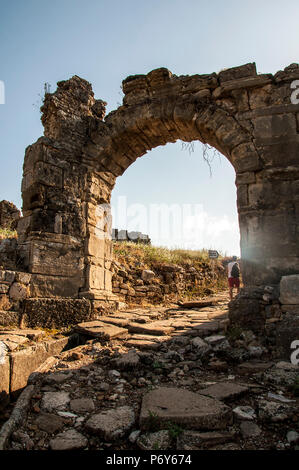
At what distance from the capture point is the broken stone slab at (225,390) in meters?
2.37

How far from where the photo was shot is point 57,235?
534 centimetres

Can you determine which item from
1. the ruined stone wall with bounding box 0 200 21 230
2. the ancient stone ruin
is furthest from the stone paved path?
the ruined stone wall with bounding box 0 200 21 230

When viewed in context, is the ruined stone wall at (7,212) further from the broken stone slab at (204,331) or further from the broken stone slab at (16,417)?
the broken stone slab at (16,417)

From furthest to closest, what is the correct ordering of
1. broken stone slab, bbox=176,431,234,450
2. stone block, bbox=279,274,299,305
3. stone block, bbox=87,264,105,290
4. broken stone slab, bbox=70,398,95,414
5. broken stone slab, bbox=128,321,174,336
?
stone block, bbox=87,264,105,290, broken stone slab, bbox=128,321,174,336, stone block, bbox=279,274,299,305, broken stone slab, bbox=70,398,95,414, broken stone slab, bbox=176,431,234,450

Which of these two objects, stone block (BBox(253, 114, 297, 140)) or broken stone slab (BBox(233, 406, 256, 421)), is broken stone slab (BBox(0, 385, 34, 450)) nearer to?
broken stone slab (BBox(233, 406, 256, 421))

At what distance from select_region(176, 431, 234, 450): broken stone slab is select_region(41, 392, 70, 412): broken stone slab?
99 cm

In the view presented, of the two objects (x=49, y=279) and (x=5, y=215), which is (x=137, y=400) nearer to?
(x=49, y=279)

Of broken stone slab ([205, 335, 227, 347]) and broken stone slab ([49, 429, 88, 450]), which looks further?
broken stone slab ([205, 335, 227, 347])

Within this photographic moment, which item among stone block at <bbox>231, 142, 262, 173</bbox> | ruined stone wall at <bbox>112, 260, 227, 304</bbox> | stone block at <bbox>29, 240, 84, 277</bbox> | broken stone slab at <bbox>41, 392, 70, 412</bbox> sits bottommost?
broken stone slab at <bbox>41, 392, 70, 412</bbox>

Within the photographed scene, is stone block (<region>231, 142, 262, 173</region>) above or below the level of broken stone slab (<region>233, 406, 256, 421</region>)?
above

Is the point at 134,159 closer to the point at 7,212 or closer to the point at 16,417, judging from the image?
the point at 16,417

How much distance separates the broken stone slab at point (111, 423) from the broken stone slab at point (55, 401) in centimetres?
35

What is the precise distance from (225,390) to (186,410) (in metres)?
0.50

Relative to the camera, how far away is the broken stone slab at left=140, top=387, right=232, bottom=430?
1989 mm
